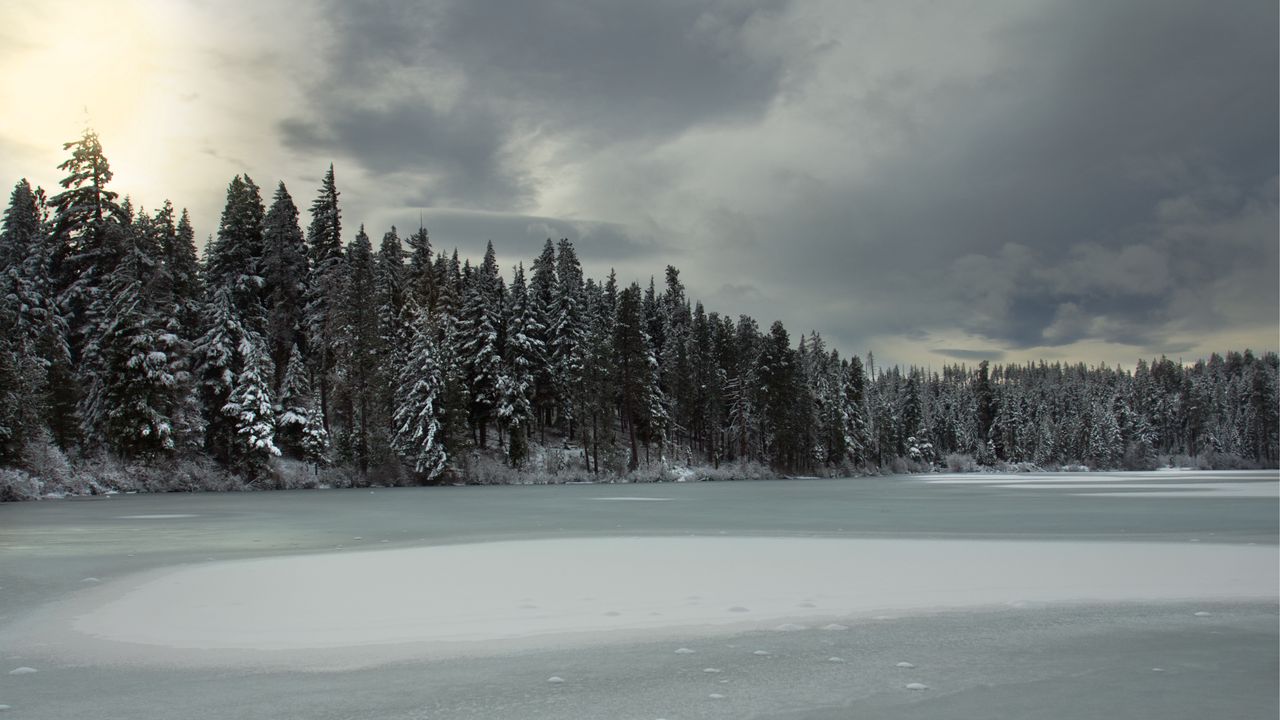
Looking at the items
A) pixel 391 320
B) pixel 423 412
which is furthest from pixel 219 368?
pixel 391 320

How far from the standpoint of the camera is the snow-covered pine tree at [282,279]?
65500 mm

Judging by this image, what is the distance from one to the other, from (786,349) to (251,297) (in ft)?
174

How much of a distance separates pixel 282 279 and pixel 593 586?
207ft

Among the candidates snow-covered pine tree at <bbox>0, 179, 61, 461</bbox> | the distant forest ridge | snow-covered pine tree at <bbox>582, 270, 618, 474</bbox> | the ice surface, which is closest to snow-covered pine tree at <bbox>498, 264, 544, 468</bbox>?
Answer: the distant forest ridge

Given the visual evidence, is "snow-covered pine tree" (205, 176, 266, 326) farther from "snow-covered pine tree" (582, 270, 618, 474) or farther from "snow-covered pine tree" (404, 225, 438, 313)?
"snow-covered pine tree" (582, 270, 618, 474)

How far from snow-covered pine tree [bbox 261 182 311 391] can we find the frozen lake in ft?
166

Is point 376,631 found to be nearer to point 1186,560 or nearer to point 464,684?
point 464,684

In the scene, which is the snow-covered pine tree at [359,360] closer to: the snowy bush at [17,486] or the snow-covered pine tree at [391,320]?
the snow-covered pine tree at [391,320]

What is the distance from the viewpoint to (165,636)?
8.02 meters

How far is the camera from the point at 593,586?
36.1 feet

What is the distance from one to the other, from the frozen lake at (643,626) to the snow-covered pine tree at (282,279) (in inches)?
1991

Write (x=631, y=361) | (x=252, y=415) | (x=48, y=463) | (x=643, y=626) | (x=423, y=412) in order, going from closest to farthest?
1. (x=643, y=626)
2. (x=48, y=463)
3. (x=252, y=415)
4. (x=423, y=412)
5. (x=631, y=361)

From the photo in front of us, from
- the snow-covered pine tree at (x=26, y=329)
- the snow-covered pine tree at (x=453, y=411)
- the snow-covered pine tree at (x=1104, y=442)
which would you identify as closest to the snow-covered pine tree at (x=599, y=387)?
the snow-covered pine tree at (x=453, y=411)

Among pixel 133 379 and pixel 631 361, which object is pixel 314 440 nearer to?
pixel 133 379
